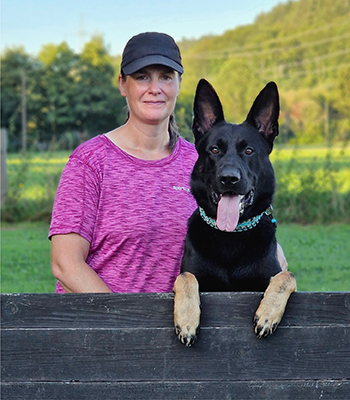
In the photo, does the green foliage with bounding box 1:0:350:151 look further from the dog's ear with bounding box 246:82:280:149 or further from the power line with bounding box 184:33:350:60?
the dog's ear with bounding box 246:82:280:149

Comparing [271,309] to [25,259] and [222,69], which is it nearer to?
[25,259]

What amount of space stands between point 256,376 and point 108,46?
4022cm

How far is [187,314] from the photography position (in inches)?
74.8

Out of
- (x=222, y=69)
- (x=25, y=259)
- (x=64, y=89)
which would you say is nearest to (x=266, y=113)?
(x=25, y=259)

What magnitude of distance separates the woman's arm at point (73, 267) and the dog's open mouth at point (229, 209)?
0.60 meters

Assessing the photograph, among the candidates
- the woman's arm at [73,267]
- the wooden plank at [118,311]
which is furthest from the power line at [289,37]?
the wooden plank at [118,311]

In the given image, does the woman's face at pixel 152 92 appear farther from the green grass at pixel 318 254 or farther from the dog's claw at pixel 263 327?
the green grass at pixel 318 254

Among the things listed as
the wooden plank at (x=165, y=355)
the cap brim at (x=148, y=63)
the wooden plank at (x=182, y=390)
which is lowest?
the wooden plank at (x=182, y=390)

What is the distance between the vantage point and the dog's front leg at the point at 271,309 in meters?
1.86

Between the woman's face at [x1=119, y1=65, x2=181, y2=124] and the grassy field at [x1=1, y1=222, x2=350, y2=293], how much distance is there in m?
2.59

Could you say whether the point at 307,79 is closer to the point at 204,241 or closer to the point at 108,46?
the point at 108,46

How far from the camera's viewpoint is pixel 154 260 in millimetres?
2814

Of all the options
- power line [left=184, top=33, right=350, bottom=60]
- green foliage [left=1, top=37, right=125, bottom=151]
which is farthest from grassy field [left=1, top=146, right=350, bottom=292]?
power line [left=184, top=33, right=350, bottom=60]

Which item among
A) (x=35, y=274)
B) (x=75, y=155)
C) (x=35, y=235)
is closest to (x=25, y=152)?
(x=35, y=235)
